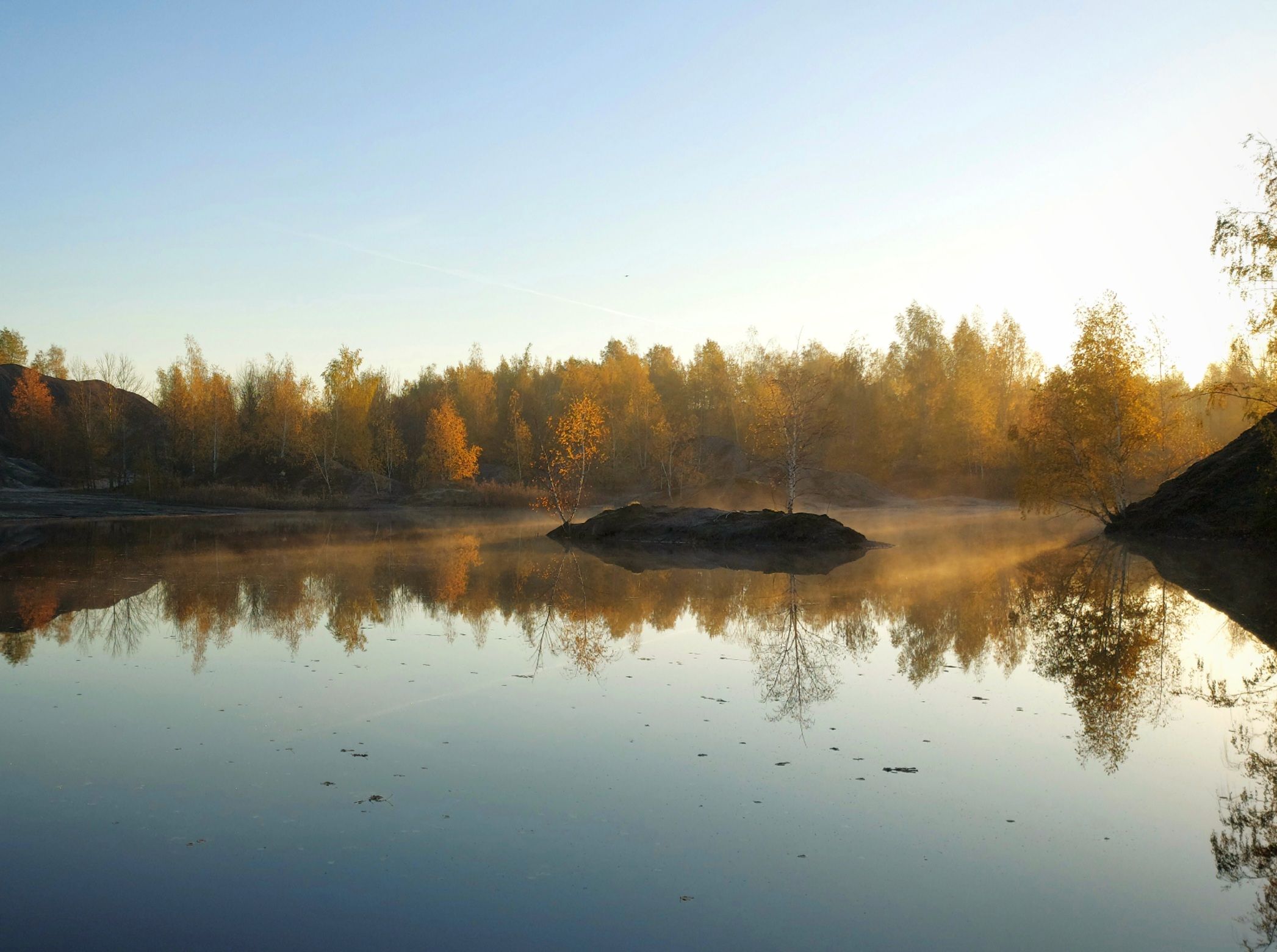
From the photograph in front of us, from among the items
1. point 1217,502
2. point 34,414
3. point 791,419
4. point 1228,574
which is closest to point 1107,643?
point 1228,574

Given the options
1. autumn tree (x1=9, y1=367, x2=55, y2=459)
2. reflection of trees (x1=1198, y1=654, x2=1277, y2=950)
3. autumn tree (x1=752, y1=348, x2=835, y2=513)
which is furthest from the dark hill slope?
autumn tree (x1=9, y1=367, x2=55, y2=459)

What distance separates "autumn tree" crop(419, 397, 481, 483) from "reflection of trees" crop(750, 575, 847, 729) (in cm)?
5600

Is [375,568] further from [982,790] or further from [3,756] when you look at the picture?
[982,790]

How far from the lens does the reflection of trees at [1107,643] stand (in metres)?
9.16

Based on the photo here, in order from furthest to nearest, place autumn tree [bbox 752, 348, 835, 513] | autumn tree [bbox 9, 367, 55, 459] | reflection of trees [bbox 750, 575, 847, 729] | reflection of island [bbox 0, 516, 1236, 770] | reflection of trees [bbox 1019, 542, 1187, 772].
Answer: autumn tree [bbox 9, 367, 55, 459], autumn tree [bbox 752, 348, 835, 513], reflection of island [bbox 0, 516, 1236, 770], reflection of trees [bbox 750, 575, 847, 729], reflection of trees [bbox 1019, 542, 1187, 772]

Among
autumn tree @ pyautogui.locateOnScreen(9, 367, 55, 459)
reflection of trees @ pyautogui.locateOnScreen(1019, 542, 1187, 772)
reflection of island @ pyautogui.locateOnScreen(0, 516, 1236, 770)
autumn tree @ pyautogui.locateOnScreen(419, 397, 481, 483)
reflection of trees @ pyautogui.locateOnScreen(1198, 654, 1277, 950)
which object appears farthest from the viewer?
autumn tree @ pyautogui.locateOnScreen(9, 367, 55, 459)

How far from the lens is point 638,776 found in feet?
23.8

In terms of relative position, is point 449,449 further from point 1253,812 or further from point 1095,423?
point 1253,812

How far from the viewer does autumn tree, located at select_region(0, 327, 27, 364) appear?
4616 inches

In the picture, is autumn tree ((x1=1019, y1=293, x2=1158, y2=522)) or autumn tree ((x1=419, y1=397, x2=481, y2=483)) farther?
autumn tree ((x1=419, y1=397, x2=481, y2=483))

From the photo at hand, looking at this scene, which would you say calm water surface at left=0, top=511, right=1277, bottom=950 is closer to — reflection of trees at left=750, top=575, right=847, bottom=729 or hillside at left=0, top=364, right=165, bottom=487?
reflection of trees at left=750, top=575, right=847, bottom=729

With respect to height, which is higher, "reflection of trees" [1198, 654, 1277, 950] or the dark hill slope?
the dark hill slope

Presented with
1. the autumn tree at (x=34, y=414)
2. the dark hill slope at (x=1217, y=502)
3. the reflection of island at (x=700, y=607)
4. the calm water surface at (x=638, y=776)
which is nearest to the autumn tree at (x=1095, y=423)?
the dark hill slope at (x=1217, y=502)

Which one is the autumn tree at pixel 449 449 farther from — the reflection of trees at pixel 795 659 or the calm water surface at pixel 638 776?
the reflection of trees at pixel 795 659
